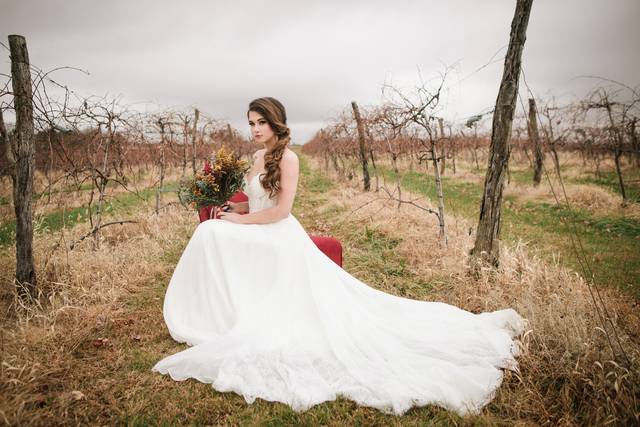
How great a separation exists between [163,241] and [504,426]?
20.3 ft

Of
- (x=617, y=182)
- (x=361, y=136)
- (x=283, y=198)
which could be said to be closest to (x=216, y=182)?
(x=283, y=198)

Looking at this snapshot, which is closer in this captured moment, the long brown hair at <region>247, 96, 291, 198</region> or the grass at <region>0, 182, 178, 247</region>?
the long brown hair at <region>247, 96, 291, 198</region>

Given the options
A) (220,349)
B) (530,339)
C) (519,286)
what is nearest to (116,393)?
(220,349)

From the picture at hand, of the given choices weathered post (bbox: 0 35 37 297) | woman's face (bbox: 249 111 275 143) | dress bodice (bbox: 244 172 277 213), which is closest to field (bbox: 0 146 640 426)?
weathered post (bbox: 0 35 37 297)

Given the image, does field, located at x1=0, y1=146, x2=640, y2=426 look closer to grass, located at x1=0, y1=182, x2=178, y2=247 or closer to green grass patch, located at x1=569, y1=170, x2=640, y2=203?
grass, located at x1=0, y1=182, x2=178, y2=247

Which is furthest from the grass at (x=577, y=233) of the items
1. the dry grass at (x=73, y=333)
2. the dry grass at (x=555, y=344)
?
the dry grass at (x=73, y=333)

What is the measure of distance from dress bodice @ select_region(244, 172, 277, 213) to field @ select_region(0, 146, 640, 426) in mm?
1582

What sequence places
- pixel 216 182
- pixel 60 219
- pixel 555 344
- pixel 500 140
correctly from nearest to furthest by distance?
pixel 555 344, pixel 216 182, pixel 500 140, pixel 60 219

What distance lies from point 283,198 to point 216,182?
953mm

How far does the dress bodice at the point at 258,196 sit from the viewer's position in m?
3.55

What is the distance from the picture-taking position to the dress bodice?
3.55 meters

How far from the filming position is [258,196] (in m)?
3.58

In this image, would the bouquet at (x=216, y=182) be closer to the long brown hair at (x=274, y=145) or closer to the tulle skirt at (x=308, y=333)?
the long brown hair at (x=274, y=145)

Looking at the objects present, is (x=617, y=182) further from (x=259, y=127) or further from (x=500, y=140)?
(x=259, y=127)
